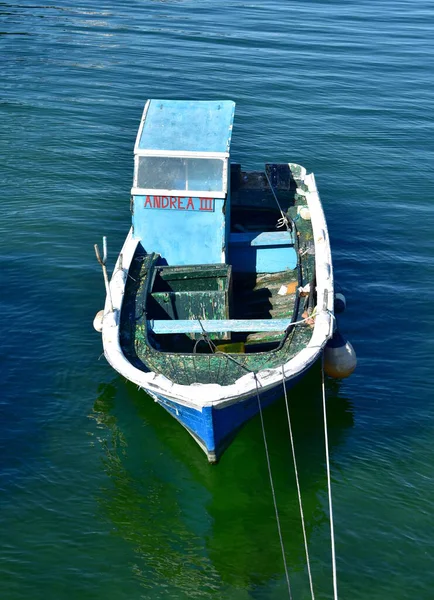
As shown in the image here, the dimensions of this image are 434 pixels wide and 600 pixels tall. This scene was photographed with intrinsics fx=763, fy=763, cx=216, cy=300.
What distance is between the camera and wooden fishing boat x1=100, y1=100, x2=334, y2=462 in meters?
11.4

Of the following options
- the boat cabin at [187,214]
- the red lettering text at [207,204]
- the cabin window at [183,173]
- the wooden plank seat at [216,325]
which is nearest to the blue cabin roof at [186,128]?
the boat cabin at [187,214]

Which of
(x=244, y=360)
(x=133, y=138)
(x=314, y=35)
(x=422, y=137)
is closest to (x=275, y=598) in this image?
(x=244, y=360)

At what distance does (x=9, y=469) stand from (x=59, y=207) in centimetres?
1032

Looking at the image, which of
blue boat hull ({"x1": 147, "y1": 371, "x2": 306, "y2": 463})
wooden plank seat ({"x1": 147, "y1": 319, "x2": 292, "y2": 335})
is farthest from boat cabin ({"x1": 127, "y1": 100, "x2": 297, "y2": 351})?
blue boat hull ({"x1": 147, "y1": 371, "x2": 306, "y2": 463})

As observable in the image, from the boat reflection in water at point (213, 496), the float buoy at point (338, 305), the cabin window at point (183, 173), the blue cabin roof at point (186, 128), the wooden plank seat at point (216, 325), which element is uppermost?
the blue cabin roof at point (186, 128)

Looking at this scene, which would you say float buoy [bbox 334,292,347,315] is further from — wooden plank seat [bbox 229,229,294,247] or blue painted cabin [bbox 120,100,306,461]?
wooden plank seat [bbox 229,229,294,247]

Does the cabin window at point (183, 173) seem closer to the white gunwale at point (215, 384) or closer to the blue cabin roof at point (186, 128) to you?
the blue cabin roof at point (186, 128)

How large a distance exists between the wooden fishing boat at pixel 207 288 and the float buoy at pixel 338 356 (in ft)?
2.38

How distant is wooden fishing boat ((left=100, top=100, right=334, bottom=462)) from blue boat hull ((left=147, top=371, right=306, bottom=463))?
0.02 m

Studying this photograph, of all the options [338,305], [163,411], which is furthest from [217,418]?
[338,305]

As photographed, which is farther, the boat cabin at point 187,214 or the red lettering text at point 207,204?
the red lettering text at point 207,204

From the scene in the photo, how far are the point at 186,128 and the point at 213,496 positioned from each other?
7.07m

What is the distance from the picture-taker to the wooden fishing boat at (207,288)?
449 inches

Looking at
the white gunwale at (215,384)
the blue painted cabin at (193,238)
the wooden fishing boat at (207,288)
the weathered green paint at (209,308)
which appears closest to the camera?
the white gunwale at (215,384)
